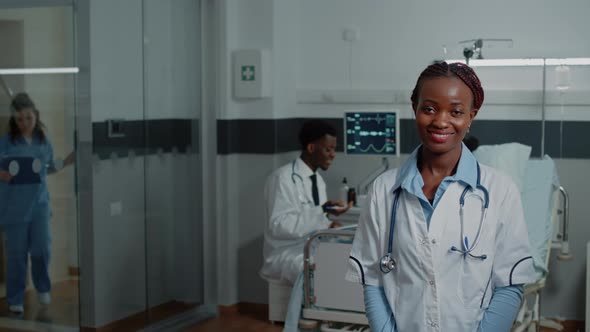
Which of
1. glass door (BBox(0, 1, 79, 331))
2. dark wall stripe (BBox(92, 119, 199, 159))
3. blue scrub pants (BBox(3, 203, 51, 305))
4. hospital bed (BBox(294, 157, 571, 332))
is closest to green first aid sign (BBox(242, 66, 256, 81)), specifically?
dark wall stripe (BBox(92, 119, 199, 159))

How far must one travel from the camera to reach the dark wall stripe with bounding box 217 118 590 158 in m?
5.49

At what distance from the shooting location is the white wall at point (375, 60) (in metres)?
5.53

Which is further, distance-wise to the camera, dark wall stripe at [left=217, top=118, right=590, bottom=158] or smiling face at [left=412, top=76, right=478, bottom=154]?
dark wall stripe at [left=217, top=118, right=590, bottom=158]

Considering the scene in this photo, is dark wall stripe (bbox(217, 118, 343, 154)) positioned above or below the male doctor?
above

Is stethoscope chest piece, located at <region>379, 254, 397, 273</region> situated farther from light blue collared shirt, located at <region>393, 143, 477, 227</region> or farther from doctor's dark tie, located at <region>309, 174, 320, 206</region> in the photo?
doctor's dark tie, located at <region>309, 174, 320, 206</region>

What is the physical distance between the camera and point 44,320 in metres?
4.64

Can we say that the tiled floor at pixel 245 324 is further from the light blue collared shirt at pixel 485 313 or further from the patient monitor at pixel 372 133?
the light blue collared shirt at pixel 485 313

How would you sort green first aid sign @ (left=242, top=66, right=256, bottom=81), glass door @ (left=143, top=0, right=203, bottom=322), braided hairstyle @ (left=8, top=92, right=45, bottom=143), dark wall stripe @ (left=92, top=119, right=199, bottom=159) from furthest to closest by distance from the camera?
1. green first aid sign @ (left=242, top=66, right=256, bottom=81)
2. glass door @ (left=143, top=0, right=203, bottom=322)
3. dark wall stripe @ (left=92, top=119, right=199, bottom=159)
4. braided hairstyle @ (left=8, top=92, right=45, bottom=143)

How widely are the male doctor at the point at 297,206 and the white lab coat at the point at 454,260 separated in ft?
10.6

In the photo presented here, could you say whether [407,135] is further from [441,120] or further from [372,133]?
[441,120]

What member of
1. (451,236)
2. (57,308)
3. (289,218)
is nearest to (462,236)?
(451,236)

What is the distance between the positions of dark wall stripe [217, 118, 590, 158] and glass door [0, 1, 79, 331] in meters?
1.45

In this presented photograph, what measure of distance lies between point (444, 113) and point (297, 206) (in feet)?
11.2

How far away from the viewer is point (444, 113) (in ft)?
6.61
